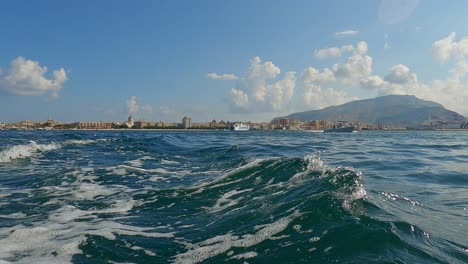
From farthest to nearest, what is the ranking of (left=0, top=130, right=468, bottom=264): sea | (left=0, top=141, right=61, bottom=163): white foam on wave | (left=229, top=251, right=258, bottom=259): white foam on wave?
1. (left=0, top=141, right=61, bottom=163): white foam on wave
2. (left=0, top=130, right=468, bottom=264): sea
3. (left=229, top=251, right=258, bottom=259): white foam on wave

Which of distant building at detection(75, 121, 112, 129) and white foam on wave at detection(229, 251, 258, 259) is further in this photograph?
distant building at detection(75, 121, 112, 129)

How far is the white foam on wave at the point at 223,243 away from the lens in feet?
17.2

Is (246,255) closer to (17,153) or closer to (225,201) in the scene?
(225,201)

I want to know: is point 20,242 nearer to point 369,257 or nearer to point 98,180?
point 369,257

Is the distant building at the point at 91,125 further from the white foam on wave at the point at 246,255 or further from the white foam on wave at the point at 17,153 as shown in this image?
the white foam on wave at the point at 246,255

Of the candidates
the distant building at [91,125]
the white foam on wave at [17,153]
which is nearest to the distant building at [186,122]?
the distant building at [91,125]

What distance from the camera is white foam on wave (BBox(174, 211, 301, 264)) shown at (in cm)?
523

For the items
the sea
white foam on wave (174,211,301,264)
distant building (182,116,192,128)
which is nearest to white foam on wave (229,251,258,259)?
the sea

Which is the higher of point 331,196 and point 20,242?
point 331,196

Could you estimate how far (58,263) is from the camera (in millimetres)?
5168

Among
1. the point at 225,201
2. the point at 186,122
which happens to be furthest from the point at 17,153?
the point at 186,122

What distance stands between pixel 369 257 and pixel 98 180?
10.9 metres

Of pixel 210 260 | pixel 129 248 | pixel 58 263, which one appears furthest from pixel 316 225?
pixel 58 263

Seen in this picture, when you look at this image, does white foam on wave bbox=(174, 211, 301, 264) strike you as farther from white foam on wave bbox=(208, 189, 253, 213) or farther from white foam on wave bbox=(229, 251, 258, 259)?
white foam on wave bbox=(208, 189, 253, 213)
